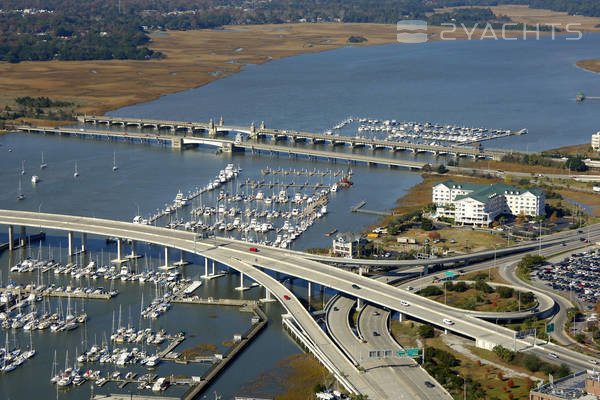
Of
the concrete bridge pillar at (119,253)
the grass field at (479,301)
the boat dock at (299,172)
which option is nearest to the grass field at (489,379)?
the grass field at (479,301)

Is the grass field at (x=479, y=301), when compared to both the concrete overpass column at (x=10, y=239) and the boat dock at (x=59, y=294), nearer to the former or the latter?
the boat dock at (x=59, y=294)

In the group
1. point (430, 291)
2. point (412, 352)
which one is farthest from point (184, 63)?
point (412, 352)

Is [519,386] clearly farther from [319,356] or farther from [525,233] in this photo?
[525,233]

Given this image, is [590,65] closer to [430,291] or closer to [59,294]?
[430,291]

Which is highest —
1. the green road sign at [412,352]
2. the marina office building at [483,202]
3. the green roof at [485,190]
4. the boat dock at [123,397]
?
the green roof at [485,190]

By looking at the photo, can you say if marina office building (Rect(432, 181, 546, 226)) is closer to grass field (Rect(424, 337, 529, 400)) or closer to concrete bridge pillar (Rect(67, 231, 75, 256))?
grass field (Rect(424, 337, 529, 400))

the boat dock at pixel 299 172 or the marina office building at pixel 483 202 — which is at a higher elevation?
the marina office building at pixel 483 202
